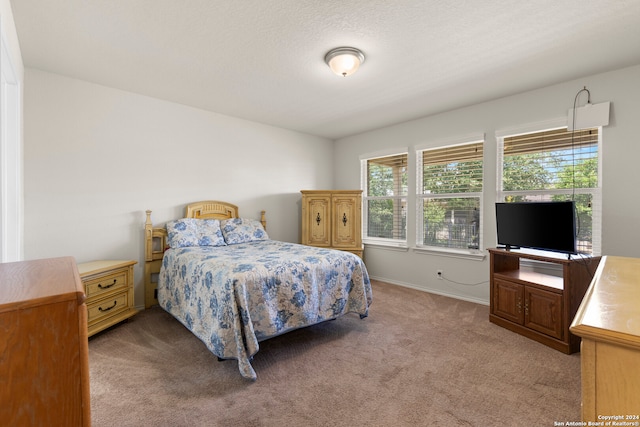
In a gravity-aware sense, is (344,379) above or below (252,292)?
below

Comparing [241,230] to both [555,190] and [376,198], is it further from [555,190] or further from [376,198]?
[555,190]

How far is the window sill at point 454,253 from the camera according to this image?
11.9 feet

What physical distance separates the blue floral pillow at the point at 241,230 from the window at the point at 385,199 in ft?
6.33

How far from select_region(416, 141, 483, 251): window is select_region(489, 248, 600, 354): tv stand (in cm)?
80

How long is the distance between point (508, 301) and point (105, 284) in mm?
3899

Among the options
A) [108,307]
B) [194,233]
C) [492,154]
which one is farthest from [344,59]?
[108,307]

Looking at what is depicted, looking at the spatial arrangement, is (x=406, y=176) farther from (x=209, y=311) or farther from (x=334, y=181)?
(x=209, y=311)

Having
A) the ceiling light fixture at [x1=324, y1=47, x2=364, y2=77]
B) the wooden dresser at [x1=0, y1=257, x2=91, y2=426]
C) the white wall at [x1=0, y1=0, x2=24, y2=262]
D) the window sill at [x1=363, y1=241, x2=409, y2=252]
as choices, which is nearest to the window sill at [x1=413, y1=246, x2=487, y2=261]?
the window sill at [x1=363, y1=241, x2=409, y2=252]

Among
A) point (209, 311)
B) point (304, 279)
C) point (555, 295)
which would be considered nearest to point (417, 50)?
point (304, 279)

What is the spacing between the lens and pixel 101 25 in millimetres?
2082

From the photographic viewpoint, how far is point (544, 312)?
8.34 ft

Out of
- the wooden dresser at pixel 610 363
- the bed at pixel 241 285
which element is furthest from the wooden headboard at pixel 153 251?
the wooden dresser at pixel 610 363

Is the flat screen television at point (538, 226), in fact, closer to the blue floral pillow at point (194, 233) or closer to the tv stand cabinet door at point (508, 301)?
the tv stand cabinet door at point (508, 301)

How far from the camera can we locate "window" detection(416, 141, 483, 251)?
3748 millimetres
